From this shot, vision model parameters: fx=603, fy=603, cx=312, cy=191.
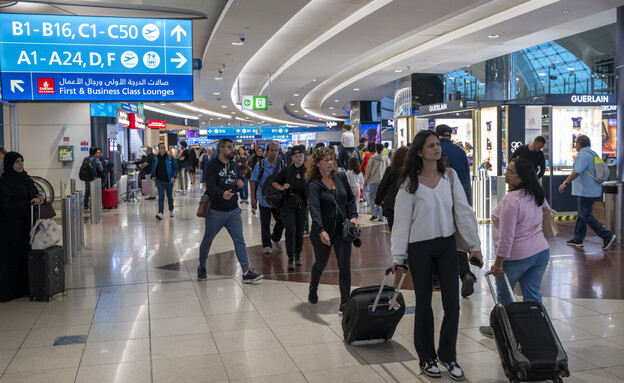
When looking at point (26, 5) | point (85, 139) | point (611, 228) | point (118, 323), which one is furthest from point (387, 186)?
point (85, 139)

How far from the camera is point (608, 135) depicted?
46.0 ft

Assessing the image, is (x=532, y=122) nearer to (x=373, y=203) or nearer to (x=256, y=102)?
(x=373, y=203)

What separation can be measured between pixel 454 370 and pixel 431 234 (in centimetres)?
93

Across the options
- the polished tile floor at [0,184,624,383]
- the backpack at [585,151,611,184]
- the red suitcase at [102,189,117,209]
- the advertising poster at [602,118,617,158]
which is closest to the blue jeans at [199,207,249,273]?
the polished tile floor at [0,184,624,383]

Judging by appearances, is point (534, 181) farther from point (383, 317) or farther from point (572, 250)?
point (572, 250)

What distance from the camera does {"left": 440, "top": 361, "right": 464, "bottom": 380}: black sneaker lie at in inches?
157

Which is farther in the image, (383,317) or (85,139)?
(85,139)

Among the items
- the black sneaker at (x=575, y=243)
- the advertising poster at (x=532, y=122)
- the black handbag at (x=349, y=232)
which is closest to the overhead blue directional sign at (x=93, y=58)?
the black handbag at (x=349, y=232)

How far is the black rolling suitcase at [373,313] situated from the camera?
15.0 feet

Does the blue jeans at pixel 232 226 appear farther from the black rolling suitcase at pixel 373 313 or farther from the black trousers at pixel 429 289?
the black trousers at pixel 429 289

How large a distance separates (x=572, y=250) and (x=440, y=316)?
4196 mm

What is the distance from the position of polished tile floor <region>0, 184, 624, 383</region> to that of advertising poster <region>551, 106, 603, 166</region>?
4.45 metres

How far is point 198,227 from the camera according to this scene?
12.3 m

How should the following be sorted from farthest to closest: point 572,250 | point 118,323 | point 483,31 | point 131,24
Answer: point 483,31, point 572,250, point 131,24, point 118,323
